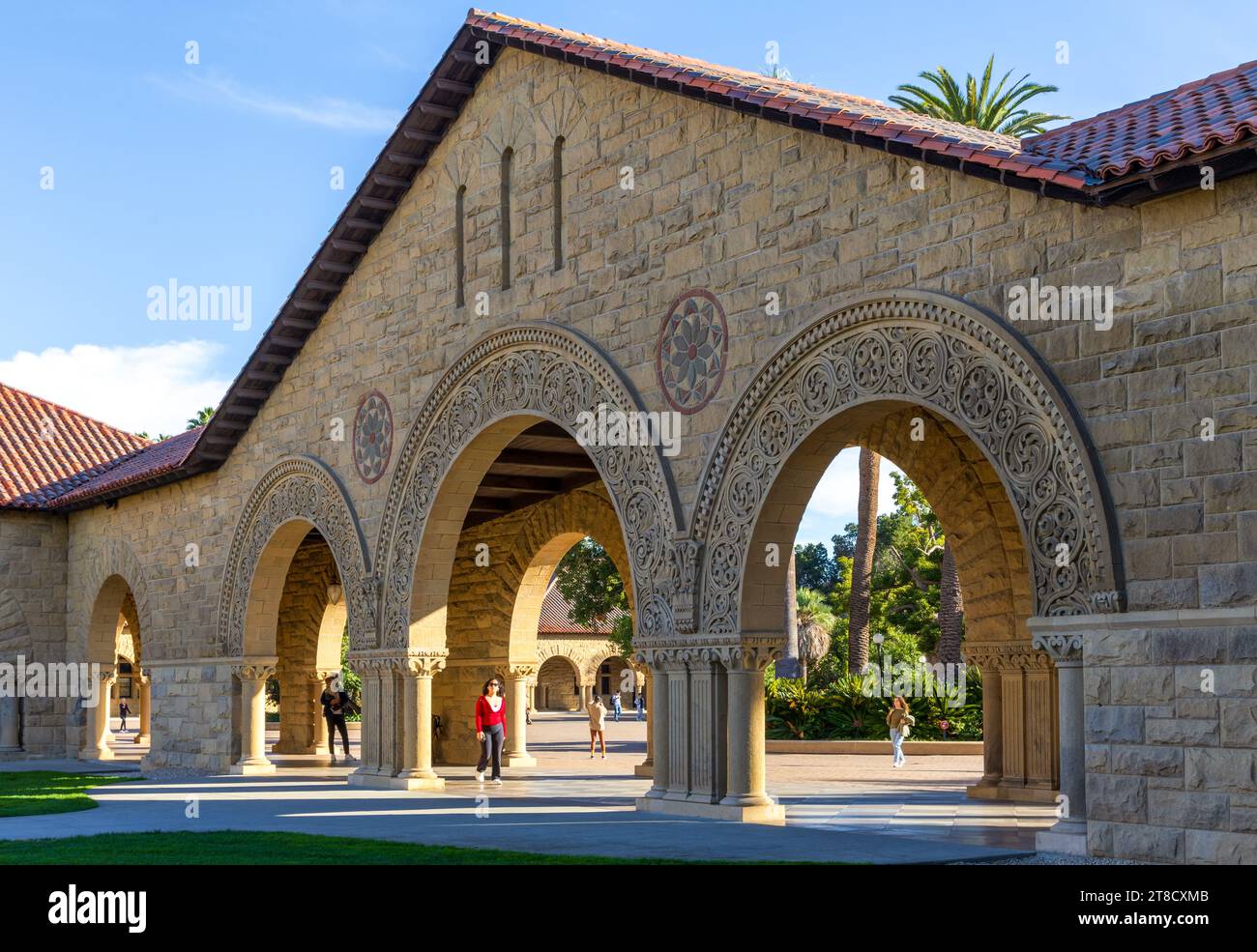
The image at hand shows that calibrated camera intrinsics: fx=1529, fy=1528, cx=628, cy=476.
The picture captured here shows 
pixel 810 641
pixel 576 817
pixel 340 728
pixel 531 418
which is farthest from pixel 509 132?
pixel 810 641

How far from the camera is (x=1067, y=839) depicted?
457 inches

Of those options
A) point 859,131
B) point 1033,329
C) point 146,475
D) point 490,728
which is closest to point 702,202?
point 859,131

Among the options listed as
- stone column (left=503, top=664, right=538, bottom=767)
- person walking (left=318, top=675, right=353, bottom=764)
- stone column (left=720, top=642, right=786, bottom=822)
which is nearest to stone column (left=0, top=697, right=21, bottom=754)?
person walking (left=318, top=675, right=353, bottom=764)

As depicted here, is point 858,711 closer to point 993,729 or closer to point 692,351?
point 993,729

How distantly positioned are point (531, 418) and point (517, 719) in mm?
9179

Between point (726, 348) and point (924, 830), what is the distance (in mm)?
5055

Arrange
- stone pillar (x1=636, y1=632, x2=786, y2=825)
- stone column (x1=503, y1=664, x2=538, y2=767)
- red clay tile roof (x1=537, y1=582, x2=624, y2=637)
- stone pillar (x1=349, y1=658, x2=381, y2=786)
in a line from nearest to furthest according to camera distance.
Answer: stone pillar (x1=636, y1=632, x2=786, y2=825), stone pillar (x1=349, y1=658, x2=381, y2=786), stone column (x1=503, y1=664, x2=538, y2=767), red clay tile roof (x1=537, y1=582, x2=624, y2=637)

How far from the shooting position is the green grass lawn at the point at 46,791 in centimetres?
1759

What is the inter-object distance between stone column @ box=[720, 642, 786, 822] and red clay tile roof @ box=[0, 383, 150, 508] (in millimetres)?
20371

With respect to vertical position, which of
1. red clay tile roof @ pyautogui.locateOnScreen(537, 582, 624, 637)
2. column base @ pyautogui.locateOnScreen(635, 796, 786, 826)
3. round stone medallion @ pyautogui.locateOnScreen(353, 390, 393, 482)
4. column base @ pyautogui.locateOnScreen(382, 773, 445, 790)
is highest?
round stone medallion @ pyautogui.locateOnScreen(353, 390, 393, 482)

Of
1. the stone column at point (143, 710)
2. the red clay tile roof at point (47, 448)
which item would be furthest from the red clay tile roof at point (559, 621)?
the red clay tile roof at point (47, 448)

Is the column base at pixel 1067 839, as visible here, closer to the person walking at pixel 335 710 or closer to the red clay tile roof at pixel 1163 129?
the red clay tile roof at pixel 1163 129

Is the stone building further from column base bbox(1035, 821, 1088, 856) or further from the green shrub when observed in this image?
the green shrub

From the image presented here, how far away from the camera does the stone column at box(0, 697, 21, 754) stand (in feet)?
103
